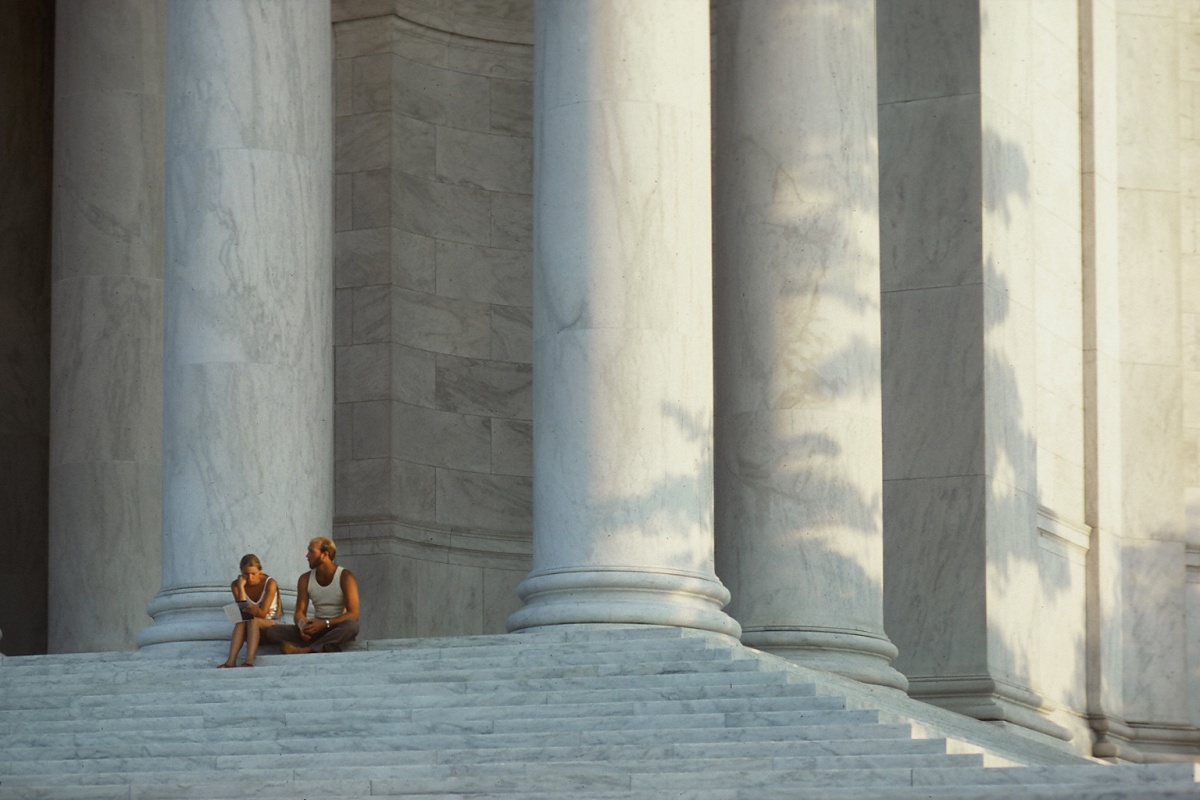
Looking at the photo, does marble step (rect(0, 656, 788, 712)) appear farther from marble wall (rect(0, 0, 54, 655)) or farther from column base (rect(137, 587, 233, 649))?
marble wall (rect(0, 0, 54, 655))

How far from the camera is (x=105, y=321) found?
6931 centimetres

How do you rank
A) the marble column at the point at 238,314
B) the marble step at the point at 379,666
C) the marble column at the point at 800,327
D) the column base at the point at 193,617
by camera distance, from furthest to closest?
1. the marble column at the point at 800,327
2. the marble column at the point at 238,314
3. the column base at the point at 193,617
4. the marble step at the point at 379,666

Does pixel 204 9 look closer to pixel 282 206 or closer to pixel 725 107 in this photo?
pixel 282 206

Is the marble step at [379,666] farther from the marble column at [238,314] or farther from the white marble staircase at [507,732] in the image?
the marble column at [238,314]

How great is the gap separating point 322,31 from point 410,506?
852 inches

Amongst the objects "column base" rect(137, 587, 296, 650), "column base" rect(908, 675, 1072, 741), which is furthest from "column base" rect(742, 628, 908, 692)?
"column base" rect(137, 587, 296, 650)

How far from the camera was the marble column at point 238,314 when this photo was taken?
53.3m

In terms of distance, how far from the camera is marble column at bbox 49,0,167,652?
6756 cm

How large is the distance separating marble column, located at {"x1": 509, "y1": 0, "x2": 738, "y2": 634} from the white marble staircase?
2.08m

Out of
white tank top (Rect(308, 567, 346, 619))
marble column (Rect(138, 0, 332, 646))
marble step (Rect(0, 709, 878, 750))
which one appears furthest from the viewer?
marble column (Rect(138, 0, 332, 646))

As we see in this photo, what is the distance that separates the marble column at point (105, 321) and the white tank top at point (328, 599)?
55.9 ft

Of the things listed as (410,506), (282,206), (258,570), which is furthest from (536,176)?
(410,506)

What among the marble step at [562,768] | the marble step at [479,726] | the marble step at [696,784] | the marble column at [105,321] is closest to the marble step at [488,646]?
the marble step at [479,726]

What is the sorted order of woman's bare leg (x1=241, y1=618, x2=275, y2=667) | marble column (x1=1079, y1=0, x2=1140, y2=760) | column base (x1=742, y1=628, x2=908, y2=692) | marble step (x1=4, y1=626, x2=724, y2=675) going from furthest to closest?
marble column (x1=1079, y1=0, x2=1140, y2=760) < column base (x1=742, y1=628, x2=908, y2=692) < woman's bare leg (x1=241, y1=618, x2=275, y2=667) < marble step (x1=4, y1=626, x2=724, y2=675)
